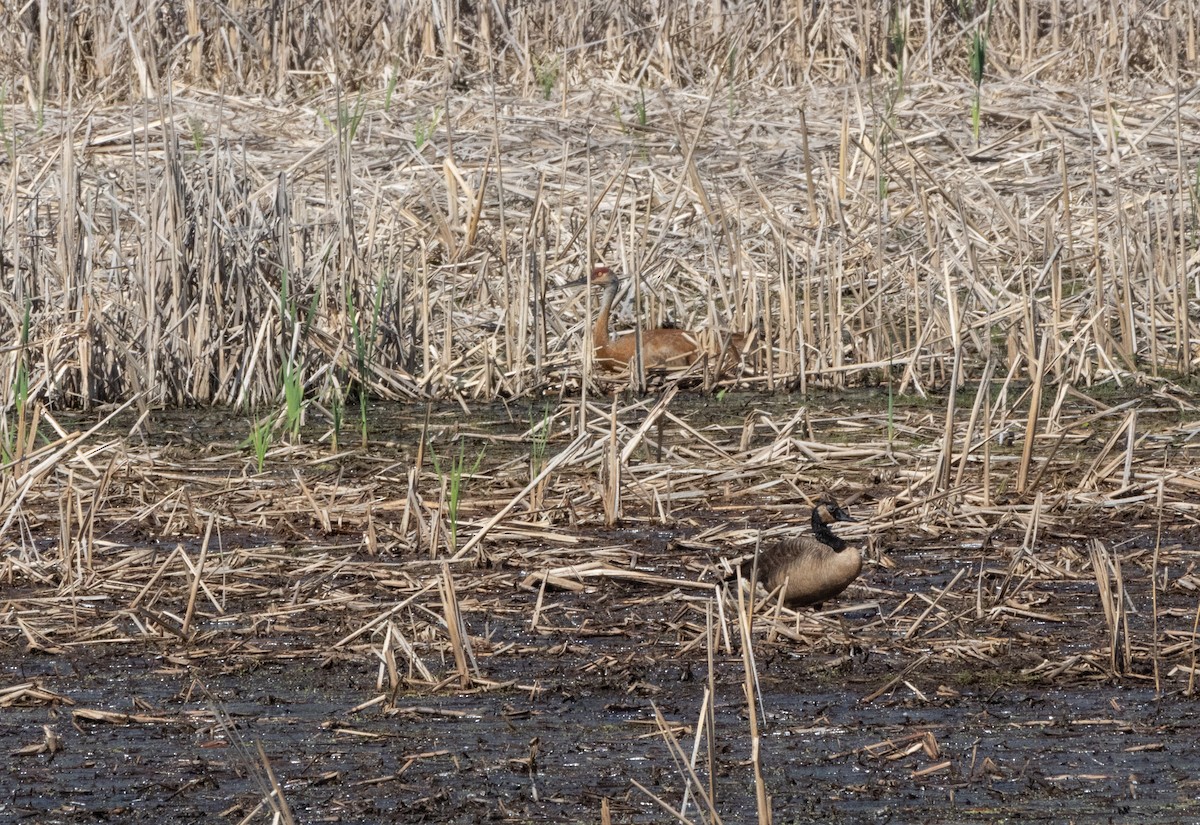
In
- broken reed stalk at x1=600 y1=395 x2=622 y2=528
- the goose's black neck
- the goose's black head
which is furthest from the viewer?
broken reed stalk at x1=600 y1=395 x2=622 y2=528

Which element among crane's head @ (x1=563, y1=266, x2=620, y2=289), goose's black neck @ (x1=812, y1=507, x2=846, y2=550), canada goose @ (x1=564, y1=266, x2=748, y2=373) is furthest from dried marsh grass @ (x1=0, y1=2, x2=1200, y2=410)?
goose's black neck @ (x1=812, y1=507, x2=846, y2=550)

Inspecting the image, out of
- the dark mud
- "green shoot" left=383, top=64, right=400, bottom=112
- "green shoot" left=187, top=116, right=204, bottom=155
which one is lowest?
the dark mud

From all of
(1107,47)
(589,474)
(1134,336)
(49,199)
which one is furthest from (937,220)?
(49,199)

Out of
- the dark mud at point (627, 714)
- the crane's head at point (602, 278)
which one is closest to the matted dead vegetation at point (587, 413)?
the dark mud at point (627, 714)

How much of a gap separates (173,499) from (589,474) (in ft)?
5.16

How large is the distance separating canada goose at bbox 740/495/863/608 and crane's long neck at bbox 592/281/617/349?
380cm

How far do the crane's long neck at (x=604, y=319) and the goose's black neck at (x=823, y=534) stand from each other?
3.47 m

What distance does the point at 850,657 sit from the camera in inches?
184

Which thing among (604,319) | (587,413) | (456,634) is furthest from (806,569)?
(604,319)

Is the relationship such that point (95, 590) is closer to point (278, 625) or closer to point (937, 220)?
point (278, 625)

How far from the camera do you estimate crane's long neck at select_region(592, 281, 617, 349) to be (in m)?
8.99

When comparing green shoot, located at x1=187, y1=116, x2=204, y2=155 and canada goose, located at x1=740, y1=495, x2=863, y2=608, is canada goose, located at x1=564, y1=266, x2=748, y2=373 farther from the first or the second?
canada goose, located at x1=740, y1=495, x2=863, y2=608

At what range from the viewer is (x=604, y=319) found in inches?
358

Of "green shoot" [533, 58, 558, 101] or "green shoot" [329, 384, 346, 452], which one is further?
"green shoot" [533, 58, 558, 101]
